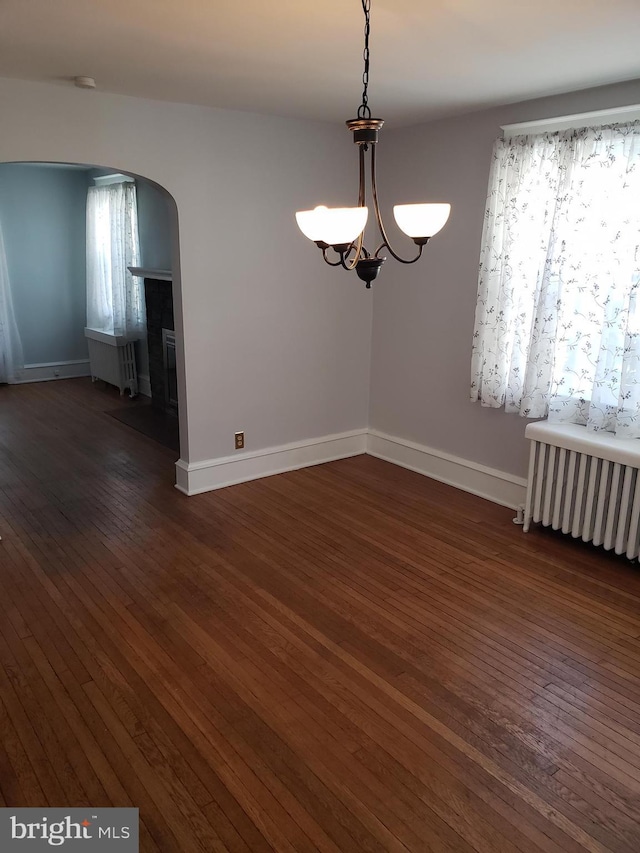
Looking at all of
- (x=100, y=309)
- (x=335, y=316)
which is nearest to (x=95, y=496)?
(x=335, y=316)

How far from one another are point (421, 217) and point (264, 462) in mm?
3007

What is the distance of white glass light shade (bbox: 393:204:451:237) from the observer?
209cm

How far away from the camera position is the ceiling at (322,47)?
7.55 feet

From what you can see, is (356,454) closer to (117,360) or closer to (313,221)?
(117,360)

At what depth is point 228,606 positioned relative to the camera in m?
3.13

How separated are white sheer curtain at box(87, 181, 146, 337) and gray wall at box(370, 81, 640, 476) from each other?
124 inches

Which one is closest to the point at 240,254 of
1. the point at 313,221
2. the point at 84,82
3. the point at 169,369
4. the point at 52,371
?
the point at 84,82

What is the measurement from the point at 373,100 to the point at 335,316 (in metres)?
1.65

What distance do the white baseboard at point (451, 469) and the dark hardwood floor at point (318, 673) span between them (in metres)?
0.22

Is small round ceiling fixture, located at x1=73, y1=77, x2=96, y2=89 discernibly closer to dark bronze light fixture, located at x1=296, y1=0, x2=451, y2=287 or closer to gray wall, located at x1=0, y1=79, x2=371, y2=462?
gray wall, located at x1=0, y1=79, x2=371, y2=462

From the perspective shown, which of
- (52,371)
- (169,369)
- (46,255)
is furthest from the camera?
(52,371)

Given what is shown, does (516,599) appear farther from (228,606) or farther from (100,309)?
(100,309)

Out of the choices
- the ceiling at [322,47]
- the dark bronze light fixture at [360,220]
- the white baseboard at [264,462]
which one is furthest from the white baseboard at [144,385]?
the dark bronze light fixture at [360,220]

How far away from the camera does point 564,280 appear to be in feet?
12.2
